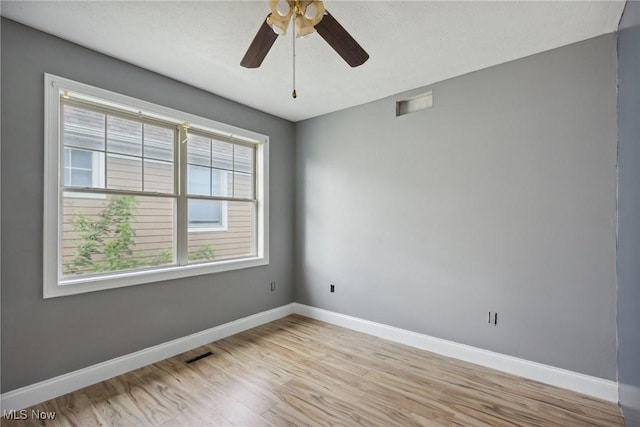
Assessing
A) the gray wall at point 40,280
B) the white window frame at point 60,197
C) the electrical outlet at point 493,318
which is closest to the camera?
the gray wall at point 40,280

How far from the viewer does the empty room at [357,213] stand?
6.84 ft

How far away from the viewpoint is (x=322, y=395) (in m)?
2.33

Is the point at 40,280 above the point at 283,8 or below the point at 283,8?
below

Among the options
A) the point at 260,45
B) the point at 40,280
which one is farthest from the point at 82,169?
the point at 260,45

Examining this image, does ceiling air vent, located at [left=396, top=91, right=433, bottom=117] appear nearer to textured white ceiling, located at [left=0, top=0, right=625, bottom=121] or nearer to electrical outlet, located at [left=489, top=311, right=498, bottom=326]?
textured white ceiling, located at [left=0, top=0, right=625, bottom=121]

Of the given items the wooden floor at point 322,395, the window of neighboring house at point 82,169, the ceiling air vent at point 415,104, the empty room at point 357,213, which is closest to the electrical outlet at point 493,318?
the empty room at point 357,213

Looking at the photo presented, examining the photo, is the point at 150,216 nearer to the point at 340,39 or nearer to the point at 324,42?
the point at 324,42

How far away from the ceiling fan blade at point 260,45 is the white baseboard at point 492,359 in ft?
9.77

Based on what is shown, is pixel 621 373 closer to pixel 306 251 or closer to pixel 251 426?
pixel 251 426

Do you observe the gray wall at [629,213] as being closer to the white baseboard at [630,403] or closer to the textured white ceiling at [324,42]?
the white baseboard at [630,403]

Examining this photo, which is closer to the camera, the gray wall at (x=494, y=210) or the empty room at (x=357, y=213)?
the empty room at (x=357, y=213)

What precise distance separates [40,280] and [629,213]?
4.12 meters

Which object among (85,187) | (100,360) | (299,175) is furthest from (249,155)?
(100,360)

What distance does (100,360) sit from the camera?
2.53 metres
